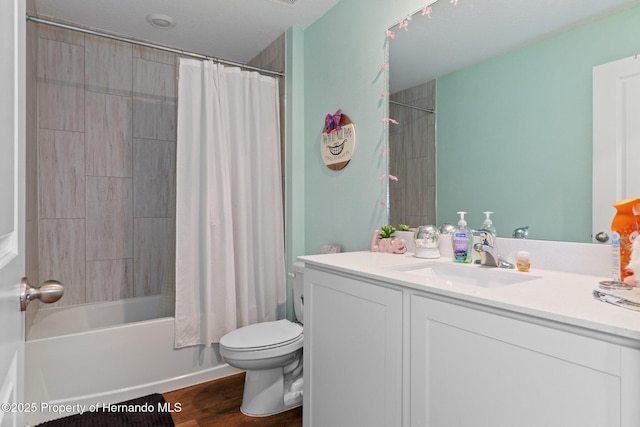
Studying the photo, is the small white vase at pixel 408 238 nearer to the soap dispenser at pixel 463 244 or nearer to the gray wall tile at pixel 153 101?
the soap dispenser at pixel 463 244

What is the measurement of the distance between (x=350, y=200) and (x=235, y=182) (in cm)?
77

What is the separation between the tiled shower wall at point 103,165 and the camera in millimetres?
2475

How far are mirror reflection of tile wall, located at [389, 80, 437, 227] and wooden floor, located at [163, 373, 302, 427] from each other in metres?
1.18

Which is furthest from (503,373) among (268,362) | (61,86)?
(61,86)

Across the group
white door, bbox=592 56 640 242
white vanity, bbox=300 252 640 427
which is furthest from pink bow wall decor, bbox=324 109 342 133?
white door, bbox=592 56 640 242

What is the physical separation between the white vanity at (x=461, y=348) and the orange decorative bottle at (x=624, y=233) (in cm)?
8

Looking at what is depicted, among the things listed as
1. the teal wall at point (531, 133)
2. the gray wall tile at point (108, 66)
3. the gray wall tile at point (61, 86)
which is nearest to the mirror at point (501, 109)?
the teal wall at point (531, 133)

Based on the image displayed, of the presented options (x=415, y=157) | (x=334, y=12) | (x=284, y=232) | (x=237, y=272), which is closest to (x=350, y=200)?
(x=415, y=157)

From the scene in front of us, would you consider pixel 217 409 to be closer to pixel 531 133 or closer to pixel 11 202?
pixel 11 202

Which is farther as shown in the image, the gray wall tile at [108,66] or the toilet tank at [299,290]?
the gray wall tile at [108,66]

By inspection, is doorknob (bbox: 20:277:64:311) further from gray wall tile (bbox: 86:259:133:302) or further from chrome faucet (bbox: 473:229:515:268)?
gray wall tile (bbox: 86:259:133:302)

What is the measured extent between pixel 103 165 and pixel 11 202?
242 centimetres

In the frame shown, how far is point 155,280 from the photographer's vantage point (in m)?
2.86

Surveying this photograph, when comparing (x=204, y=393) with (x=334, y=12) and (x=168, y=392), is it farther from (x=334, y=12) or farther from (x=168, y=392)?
(x=334, y=12)
